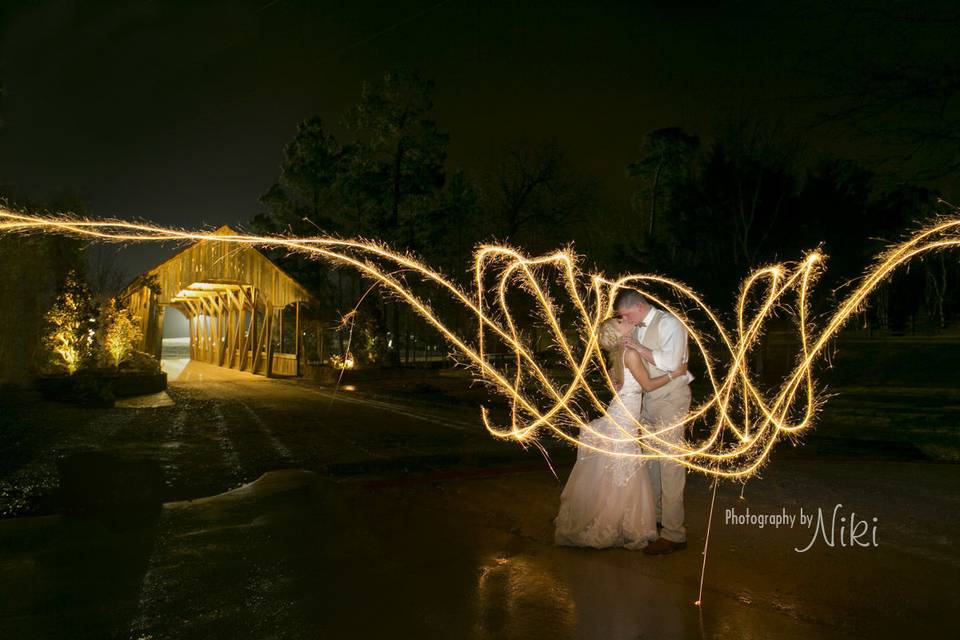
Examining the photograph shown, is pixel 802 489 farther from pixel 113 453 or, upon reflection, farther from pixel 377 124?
pixel 377 124

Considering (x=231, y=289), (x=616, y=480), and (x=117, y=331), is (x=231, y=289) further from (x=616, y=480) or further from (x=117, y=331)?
(x=616, y=480)

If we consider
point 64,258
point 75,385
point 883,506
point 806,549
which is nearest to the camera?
point 806,549

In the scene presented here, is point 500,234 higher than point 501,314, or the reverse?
point 500,234

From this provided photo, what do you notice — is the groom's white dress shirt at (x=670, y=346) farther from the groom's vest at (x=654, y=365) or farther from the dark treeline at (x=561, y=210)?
the dark treeline at (x=561, y=210)

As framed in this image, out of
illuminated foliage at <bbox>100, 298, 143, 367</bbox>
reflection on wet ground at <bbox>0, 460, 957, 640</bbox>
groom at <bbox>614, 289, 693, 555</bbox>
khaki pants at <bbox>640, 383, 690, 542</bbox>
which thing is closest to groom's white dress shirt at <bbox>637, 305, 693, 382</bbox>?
groom at <bbox>614, 289, 693, 555</bbox>

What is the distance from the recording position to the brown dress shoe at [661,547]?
5824mm

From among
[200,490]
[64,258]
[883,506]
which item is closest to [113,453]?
[200,490]

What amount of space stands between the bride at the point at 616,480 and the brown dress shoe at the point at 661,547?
0.37ft

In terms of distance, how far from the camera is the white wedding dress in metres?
6.00

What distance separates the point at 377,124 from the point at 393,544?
96.5 feet

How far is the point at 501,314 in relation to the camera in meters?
33.5

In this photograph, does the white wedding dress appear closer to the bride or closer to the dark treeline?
the bride

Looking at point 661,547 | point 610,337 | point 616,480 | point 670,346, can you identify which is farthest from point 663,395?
point 661,547

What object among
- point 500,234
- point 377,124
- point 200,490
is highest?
point 377,124
